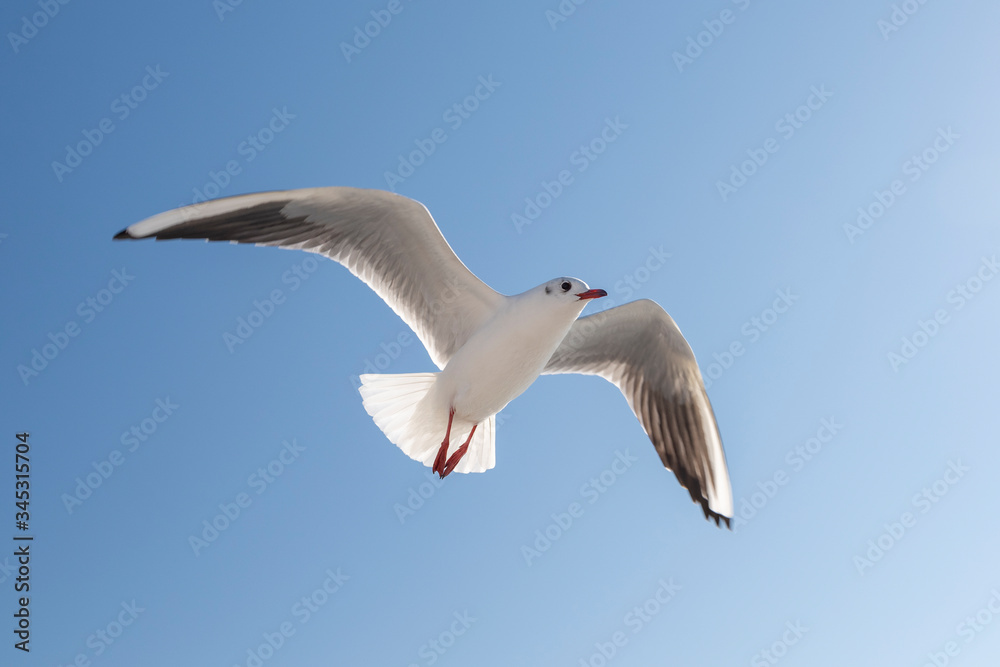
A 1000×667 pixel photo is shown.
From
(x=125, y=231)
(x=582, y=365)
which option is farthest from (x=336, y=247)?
(x=582, y=365)

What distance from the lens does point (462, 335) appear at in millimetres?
4723

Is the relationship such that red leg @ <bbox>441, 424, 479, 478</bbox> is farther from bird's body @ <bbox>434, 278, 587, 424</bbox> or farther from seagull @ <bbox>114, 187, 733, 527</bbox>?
bird's body @ <bbox>434, 278, 587, 424</bbox>

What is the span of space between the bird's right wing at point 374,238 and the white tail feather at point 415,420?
1.08ft

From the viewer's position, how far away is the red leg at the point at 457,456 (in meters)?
4.60

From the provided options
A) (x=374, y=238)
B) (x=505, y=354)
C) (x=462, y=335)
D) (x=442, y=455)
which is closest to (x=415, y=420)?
(x=442, y=455)

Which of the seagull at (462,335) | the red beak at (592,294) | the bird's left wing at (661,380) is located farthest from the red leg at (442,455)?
the red beak at (592,294)

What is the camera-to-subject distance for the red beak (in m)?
4.10

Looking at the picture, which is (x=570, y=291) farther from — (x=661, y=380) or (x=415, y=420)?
(x=661, y=380)

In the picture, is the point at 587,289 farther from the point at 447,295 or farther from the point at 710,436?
the point at 710,436

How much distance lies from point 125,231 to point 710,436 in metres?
3.44

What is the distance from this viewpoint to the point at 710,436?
200 inches

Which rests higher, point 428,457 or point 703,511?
point 703,511

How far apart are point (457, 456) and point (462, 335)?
2.25ft

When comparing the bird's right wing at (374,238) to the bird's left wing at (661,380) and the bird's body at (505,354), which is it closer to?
the bird's body at (505,354)
